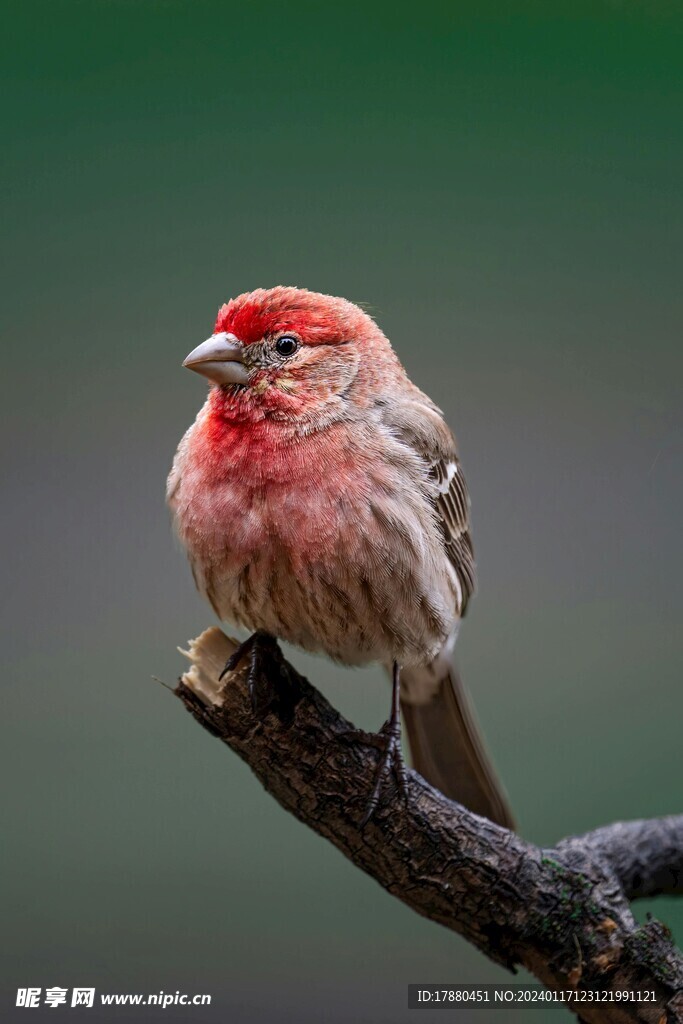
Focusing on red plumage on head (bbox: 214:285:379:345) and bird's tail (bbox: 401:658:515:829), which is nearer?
red plumage on head (bbox: 214:285:379:345)

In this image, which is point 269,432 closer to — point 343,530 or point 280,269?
point 343,530

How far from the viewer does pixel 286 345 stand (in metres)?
3.02

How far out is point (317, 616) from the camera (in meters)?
2.98

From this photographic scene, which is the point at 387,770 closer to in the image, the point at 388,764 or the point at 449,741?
the point at 388,764

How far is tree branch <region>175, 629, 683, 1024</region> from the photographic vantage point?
2904mm

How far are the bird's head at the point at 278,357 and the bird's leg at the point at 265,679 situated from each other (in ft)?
2.12

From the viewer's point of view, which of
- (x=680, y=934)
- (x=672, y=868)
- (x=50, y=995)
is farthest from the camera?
(x=680, y=934)

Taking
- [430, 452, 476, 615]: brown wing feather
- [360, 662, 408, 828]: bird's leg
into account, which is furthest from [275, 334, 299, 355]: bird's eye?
[360, 662, 408, 828]: bird's leg

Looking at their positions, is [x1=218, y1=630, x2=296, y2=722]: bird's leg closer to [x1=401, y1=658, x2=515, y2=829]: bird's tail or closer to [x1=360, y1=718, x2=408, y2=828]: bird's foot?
[x1=360, y1=718, x2=408, y2=828]: bird's foot

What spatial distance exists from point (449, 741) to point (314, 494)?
48.7 inches

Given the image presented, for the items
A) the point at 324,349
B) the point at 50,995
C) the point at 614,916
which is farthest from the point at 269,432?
the point at 50,995

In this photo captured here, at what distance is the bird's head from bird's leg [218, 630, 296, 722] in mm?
647

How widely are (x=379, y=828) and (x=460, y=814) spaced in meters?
0.24

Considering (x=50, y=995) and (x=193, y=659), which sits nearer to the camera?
(x=193, y=659)
